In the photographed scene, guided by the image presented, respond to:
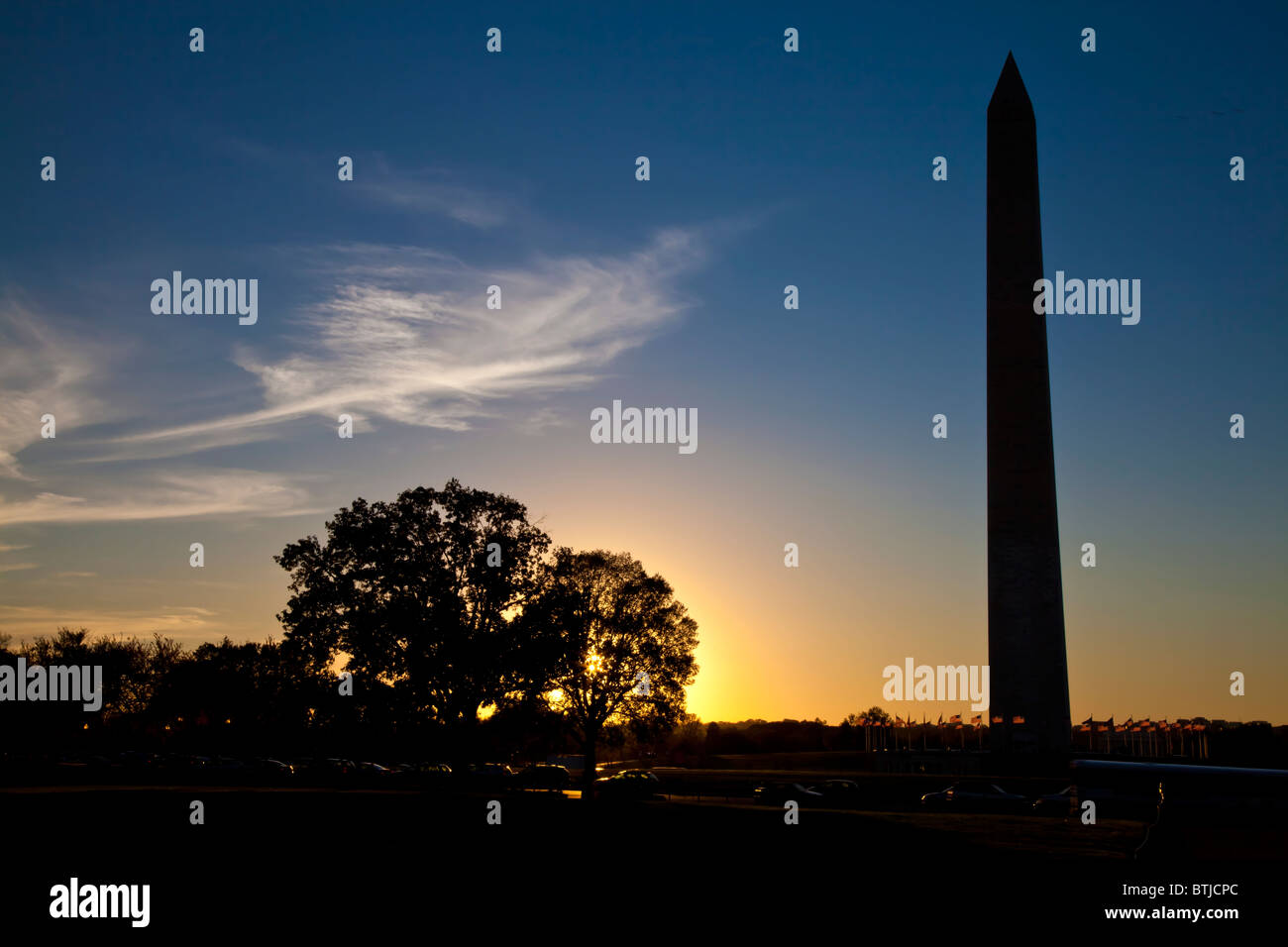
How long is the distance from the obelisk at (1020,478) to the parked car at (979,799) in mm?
6304

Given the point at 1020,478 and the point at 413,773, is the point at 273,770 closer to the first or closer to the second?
the point at 413,773

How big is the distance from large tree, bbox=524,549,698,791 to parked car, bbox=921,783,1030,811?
23506mm

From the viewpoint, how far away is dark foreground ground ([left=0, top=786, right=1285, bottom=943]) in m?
13.3

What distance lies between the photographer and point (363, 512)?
5550 centimetres

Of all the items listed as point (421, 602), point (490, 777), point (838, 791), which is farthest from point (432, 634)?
point (838, 791)

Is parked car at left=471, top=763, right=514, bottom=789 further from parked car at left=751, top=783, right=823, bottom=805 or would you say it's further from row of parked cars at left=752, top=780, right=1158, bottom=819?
row of parked cars at left=752, top=780, right=1158, bottom=819

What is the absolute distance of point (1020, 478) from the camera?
5375 cm

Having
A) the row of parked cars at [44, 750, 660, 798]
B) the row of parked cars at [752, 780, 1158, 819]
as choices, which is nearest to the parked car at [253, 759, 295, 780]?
the row of parked cars at [44, 750, 660, 798]

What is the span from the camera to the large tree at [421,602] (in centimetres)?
5319

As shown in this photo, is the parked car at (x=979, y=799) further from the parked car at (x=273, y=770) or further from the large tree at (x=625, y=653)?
the parked car at (x=273, y=770)

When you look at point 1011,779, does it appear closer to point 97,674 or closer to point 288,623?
point 288,623
